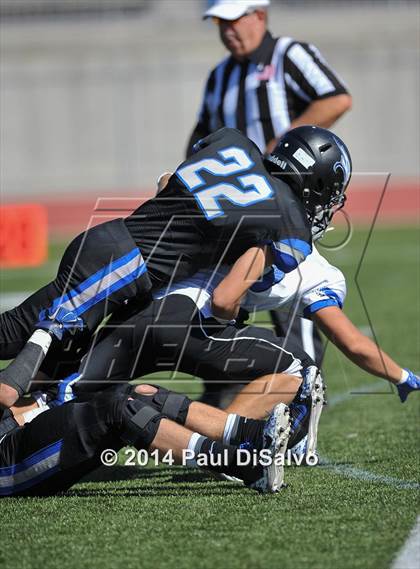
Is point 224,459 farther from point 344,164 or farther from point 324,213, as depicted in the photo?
point 344,164

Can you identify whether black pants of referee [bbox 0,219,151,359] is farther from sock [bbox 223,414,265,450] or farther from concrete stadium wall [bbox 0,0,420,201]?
concrete stadium wall [bbox 0,0,420,201]

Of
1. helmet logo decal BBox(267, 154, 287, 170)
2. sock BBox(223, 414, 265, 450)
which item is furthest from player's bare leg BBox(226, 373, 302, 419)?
helmet logo decal BBox(267, 154, 287, 170)

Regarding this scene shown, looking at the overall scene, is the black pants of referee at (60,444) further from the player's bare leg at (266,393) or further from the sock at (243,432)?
the player's bare leg at (266,393)

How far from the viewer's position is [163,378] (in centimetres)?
622

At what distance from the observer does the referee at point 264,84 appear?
214 inches

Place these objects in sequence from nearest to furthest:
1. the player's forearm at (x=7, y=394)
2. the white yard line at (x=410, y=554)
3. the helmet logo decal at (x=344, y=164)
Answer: the white yard line at (x=410, y=554), the player's forearm at (x=7, y=394), the helmet logo decal at (x=344, y=164)

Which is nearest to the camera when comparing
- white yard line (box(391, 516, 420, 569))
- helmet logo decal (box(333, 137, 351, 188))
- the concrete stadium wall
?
white yard line (box(391, 516, 420, 569))

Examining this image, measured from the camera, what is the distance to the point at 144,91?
21.5 m

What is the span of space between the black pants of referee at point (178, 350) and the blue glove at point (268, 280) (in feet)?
0.57

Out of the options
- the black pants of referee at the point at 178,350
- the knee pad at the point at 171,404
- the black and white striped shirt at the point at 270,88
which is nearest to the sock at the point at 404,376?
the black pants of referee at the point at 178,350

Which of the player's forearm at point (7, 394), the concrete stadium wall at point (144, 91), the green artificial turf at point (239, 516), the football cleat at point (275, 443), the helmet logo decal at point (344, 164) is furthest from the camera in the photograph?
the concrete stadium wall at point (144, 91)

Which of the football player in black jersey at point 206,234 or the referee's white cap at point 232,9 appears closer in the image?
the football player in black jersey at point 206,234

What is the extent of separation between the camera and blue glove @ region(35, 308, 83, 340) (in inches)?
147

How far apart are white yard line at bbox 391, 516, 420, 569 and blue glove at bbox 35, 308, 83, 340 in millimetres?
1404
